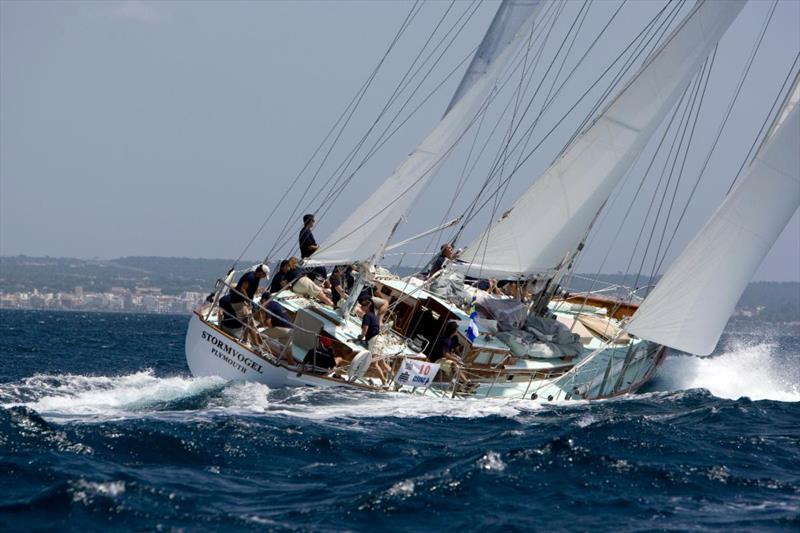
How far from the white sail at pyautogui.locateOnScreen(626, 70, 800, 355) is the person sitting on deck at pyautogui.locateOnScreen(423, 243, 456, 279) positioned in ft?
12.0

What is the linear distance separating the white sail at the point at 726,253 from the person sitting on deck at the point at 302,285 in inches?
227

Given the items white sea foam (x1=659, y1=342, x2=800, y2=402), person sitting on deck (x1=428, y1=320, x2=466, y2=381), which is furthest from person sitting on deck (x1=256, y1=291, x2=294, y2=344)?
white sea foam (x1=659, y1=342, x2=800, y2=402)

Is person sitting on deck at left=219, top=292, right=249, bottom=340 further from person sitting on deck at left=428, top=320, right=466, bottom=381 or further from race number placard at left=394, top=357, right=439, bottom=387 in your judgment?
person sitting on deck at left=428, top=320, right=466, bottom=381

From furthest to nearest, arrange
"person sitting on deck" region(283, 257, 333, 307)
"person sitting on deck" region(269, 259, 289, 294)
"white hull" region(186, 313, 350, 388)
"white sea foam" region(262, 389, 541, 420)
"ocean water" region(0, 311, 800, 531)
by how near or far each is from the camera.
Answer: "person sitting on deck" region(283, 257, 333, 307), "person sitting on deck" region(269, 259, 289, 294), "white hull" region(186, 313, 350, 388), "white sea foam" region(262, 389, 541, 420), "ocean water" region(0, 311, 800, 531)

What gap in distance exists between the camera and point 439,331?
19.6 metres

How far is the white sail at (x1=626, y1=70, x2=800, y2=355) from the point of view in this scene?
1919 centimetres

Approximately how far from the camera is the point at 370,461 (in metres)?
13.0

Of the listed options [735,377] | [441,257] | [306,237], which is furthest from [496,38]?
[735,377]

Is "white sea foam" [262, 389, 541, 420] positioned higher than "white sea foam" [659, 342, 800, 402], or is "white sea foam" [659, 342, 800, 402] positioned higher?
A: "white sea foam" [659, 342, 800, 402]

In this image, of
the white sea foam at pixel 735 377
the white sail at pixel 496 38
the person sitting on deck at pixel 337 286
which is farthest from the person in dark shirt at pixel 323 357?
the white sea foam at pixel 735 377

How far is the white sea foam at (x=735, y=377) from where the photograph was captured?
2411 centimetres

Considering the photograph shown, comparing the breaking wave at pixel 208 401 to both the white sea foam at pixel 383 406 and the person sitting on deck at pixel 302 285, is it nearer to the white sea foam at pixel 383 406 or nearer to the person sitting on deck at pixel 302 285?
the white sea foam at pixel 383 406

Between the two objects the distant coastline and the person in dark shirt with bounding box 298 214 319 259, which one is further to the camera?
the distant coastline

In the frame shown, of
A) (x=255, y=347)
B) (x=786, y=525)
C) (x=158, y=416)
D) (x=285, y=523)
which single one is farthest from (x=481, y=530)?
(x=255, y=347)
